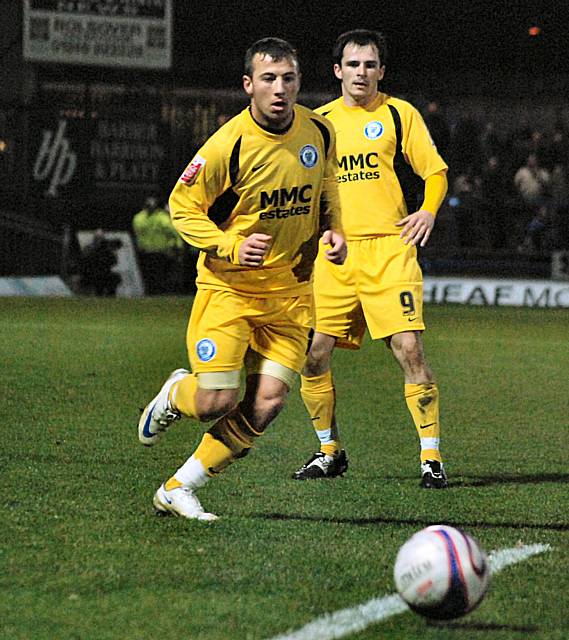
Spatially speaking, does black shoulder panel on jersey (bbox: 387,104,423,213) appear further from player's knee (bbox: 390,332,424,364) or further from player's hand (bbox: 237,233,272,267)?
player's hand (bbox: 237,233,272,267)

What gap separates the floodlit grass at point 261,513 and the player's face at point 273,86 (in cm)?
177

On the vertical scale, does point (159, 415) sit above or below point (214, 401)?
below

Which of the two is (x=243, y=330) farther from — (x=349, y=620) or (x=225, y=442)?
(x=349, y=620)

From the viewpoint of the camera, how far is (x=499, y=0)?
32.8m

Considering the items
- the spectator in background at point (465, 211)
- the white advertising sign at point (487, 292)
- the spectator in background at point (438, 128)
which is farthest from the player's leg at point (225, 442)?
the spectator in background at point (465, 211)

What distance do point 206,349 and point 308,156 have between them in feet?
3.14

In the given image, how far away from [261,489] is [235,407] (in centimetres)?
98

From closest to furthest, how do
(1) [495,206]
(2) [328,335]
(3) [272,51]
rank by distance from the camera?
(3) [272,51]
(2) [328,335]
(1) [495,206]

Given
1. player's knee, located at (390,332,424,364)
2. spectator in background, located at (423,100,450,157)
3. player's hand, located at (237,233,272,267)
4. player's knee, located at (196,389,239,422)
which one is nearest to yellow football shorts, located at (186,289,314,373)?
player's knee, located at (196,389,239,422)

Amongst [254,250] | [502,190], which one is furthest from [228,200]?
[502,190]

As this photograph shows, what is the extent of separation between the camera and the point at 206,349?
6074 mm

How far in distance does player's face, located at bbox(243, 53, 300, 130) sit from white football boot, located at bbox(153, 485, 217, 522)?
166 centimetres

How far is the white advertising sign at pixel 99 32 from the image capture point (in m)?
26.5

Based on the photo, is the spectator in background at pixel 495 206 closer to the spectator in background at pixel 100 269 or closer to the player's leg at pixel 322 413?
the spectator in background at pixel 100 269
